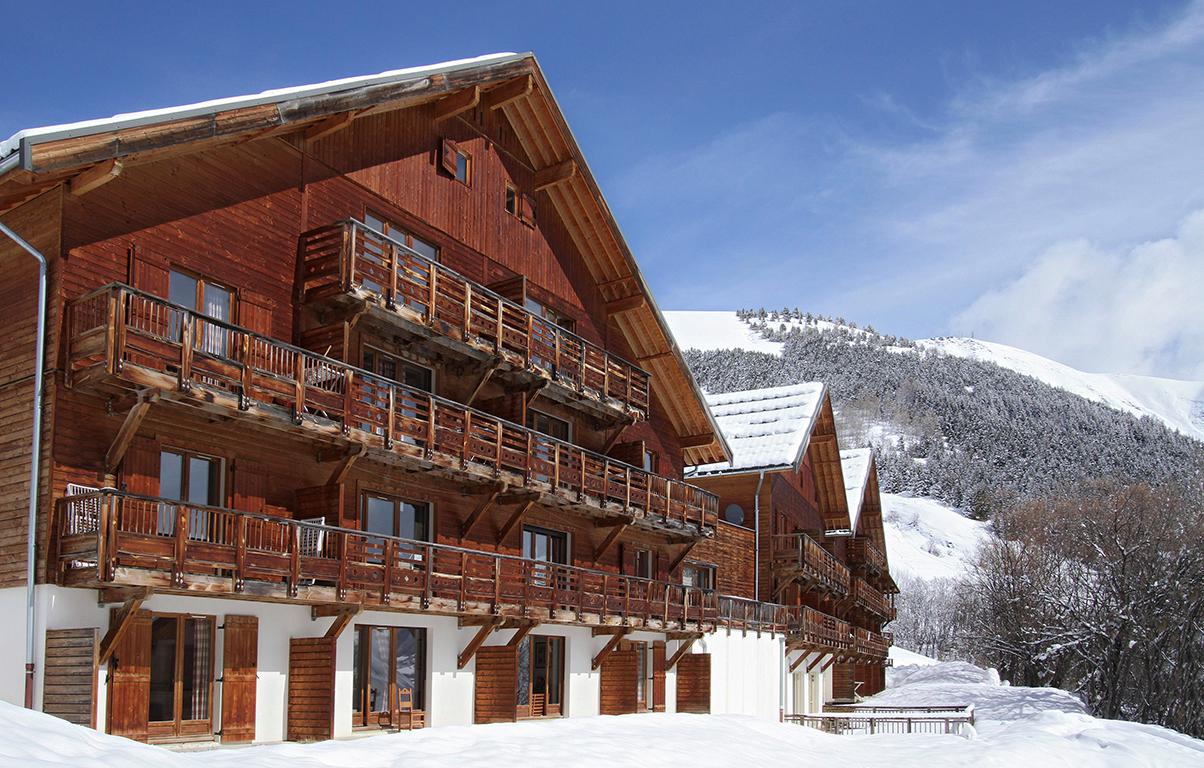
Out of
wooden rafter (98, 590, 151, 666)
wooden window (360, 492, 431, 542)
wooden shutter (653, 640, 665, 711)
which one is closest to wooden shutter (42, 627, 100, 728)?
wooden rafter (98, 590, 151, 666)

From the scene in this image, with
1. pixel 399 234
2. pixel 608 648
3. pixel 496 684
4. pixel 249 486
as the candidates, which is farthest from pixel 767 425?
pixel 249 486

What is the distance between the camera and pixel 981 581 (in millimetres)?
77250

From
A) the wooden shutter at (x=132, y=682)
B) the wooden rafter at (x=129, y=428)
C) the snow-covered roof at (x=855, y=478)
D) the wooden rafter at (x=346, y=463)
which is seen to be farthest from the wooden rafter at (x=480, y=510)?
the snow-covered roof at (x=855, y=478)

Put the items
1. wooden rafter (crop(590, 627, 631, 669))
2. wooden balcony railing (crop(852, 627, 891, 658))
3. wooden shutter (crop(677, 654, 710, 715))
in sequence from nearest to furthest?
→ wooden rafter (crop(590, 627, 631, 669)), wooden shutter (crop(677, 654, 710, 715)), wooden balcony railing (crop(852, 627, 891, 658))

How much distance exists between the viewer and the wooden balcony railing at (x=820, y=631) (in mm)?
46938

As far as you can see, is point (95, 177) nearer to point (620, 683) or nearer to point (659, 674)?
point (620, 683)

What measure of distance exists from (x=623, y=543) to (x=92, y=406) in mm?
18355

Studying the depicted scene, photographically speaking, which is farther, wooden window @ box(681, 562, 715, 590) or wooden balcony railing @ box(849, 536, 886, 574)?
wooden balcony railing @ box(849, 536, 886, 574)

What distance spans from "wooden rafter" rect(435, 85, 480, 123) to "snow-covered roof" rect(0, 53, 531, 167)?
715mm

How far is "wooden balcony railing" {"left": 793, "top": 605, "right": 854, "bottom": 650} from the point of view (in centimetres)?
4694

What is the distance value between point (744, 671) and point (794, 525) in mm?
11993

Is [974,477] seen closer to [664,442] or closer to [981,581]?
[981,581]

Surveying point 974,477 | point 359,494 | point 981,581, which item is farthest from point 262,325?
point 974,477

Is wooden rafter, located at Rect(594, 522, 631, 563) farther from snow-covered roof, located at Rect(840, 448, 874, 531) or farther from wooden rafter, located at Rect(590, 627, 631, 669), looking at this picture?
snow-covered roof, located at Rect(840, 448, 874, 531)
